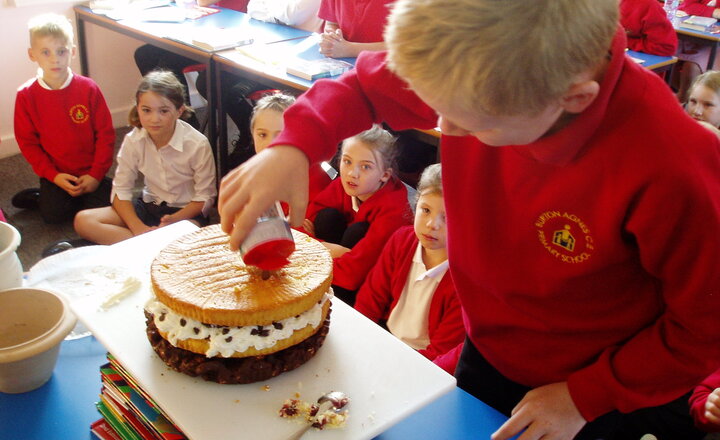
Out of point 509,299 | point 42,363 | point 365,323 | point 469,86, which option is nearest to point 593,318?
point 509,299

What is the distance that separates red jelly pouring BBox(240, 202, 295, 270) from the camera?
85cm

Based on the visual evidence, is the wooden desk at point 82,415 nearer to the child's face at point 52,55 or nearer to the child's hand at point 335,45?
the child's hand at point 335,45

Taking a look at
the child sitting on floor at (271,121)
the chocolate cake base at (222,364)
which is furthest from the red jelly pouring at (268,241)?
the child sitting on floor at (271,121)

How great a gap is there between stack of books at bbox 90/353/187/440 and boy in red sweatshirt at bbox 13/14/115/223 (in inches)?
90.6

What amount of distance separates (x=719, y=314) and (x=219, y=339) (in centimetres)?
63

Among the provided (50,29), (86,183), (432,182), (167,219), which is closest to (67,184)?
(86,183)

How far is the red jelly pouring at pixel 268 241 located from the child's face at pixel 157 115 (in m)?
2.11

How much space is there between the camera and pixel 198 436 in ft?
2.58

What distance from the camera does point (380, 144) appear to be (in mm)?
2264

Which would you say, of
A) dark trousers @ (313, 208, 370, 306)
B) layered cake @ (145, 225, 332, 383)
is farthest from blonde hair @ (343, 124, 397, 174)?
layered cake @ (145, 225, 332, 383)

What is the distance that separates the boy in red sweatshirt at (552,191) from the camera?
0.65 m

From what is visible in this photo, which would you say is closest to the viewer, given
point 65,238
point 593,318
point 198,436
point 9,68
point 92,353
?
point 198,436

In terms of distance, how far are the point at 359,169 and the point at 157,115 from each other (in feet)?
3.51

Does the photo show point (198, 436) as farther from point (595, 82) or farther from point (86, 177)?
point (86, 177)
